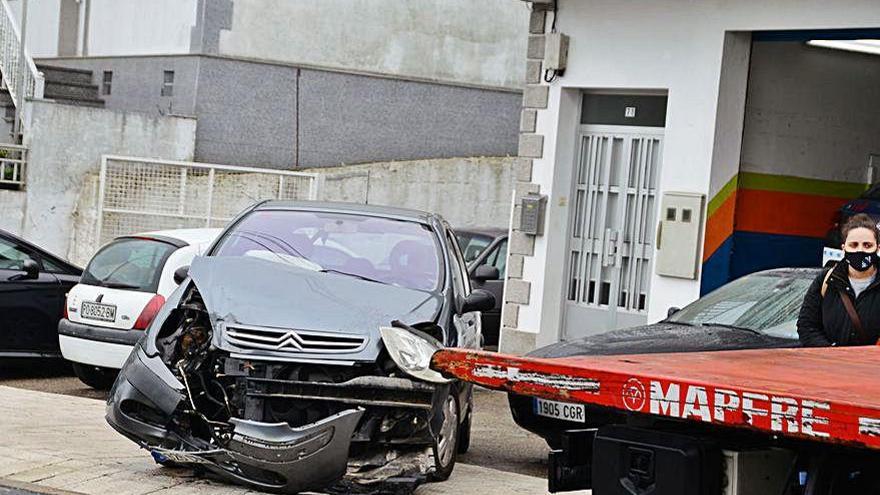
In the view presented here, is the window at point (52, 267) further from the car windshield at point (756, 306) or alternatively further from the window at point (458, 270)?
the car windshield at point (756, 306)

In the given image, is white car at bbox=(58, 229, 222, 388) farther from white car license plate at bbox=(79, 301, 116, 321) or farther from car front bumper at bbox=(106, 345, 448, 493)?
car front bumper at bbox=(106, 345, 448, 493)

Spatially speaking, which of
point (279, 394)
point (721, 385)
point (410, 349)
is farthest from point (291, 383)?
point (721, 385)

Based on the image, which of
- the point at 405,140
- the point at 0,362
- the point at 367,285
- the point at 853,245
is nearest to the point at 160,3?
the point at 405,140

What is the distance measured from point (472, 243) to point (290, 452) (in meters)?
10.3

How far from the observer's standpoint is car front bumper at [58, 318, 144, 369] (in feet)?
42.9

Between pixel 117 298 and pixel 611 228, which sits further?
pixel 611 228

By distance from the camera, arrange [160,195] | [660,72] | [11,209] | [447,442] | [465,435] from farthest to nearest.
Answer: [11,209]
[160,195]
[660,72]
[465,435]
[447,442]

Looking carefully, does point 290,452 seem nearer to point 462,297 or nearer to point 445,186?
point 462,297

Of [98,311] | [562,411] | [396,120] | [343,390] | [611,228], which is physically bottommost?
[98,311]

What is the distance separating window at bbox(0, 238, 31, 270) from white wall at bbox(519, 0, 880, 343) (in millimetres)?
5133

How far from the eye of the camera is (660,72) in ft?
50.5

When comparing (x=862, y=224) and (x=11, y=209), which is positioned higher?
(x=862, y=224)

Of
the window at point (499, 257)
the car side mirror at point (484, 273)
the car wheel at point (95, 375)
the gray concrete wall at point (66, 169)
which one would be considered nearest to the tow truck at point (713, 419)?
the car side mirror at point (484, 273)

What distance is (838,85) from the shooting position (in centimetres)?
1628
